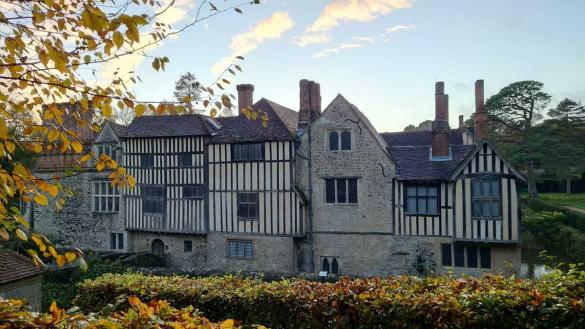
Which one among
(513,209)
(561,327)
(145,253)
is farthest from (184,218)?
(561,327)

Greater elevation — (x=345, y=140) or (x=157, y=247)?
(x=345, y=140)

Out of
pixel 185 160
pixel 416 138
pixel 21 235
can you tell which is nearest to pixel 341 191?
pixel 416 138

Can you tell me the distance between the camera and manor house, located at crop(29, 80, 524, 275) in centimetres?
1670

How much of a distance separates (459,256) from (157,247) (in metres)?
13.9

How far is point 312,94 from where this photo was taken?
1962cm

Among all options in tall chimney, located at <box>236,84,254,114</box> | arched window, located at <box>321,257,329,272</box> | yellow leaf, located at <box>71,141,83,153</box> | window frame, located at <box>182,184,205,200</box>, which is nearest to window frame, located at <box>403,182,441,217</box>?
arched window, located at <box>321,257,329,272</box>

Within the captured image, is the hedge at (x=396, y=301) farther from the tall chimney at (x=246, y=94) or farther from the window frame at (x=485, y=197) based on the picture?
the tall chimney at (x=246, y=94)

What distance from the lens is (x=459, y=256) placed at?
1708 centimetres

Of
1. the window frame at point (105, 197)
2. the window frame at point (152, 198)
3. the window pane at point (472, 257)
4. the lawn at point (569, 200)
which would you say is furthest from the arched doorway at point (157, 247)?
the lawn at point (569, 200)

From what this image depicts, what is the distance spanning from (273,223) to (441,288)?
12104 millimetres

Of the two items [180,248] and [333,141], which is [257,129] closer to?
[333,141]

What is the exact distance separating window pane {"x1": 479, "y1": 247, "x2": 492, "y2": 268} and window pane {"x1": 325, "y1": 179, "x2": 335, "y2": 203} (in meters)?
6.20

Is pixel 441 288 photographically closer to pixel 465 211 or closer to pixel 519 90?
pixel 465 211

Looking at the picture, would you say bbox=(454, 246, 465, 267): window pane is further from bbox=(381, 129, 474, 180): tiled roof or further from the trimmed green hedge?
the trimmed green hedge
